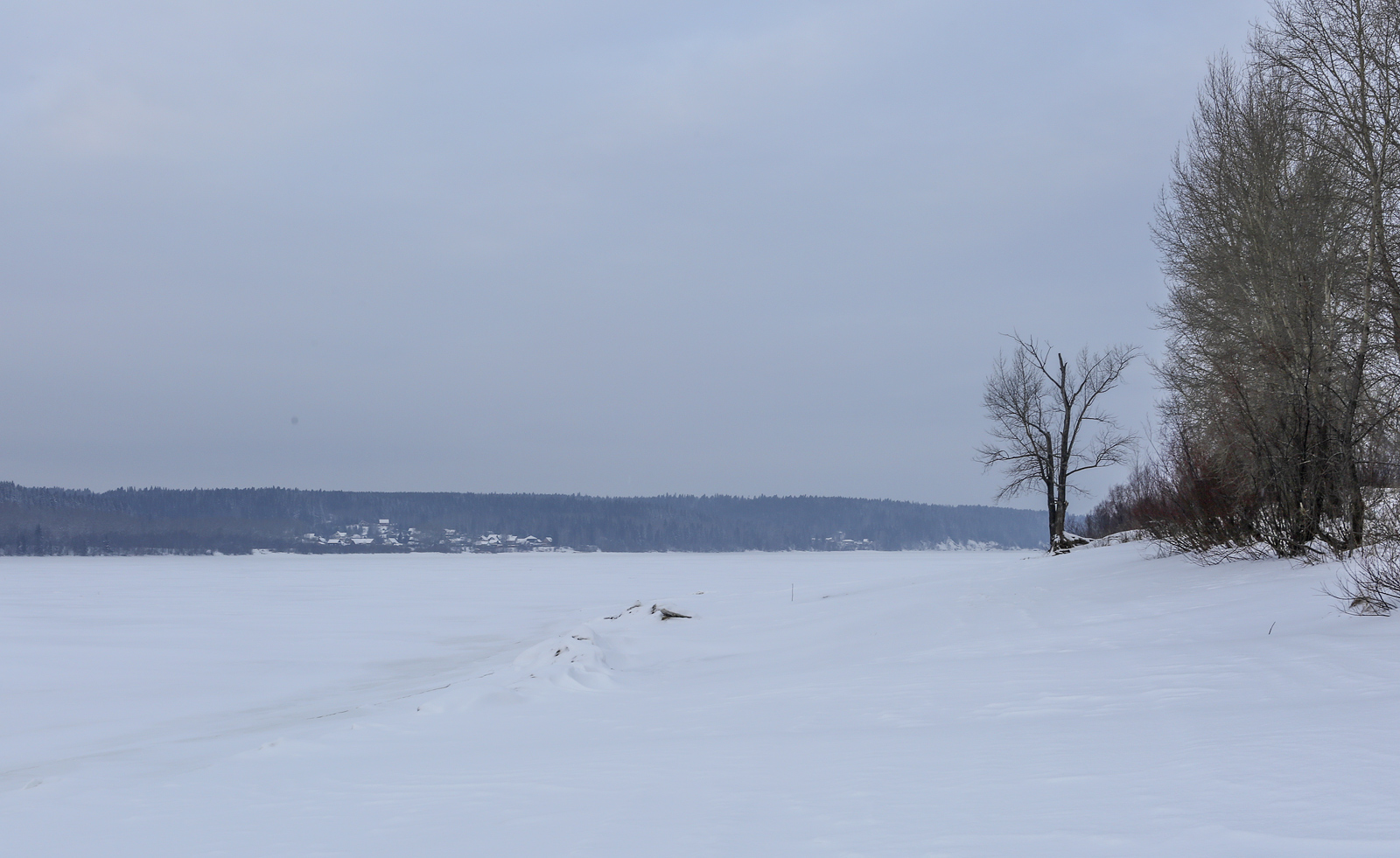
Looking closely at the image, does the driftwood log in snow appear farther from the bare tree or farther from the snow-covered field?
the bare tree

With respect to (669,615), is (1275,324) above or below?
above

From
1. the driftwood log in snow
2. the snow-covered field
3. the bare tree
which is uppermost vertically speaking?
the bare tree

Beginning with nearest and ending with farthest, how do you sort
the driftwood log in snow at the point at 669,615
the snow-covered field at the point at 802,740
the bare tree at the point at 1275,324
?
the snow-covered field at the point at 802,740
the bare tree at the point at 1275,324
the driftwood log in snow at the point at 669,615

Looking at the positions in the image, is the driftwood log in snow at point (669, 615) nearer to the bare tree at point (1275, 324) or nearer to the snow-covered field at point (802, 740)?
the snow-covered field at point (802, 740)

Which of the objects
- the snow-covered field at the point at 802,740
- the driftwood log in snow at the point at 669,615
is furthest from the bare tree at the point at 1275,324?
the driftwood log in snow at the point at 669,615

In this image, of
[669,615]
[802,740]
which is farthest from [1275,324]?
[802,740]

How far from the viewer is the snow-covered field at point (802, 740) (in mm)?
3764

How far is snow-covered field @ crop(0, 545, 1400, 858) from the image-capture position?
3764 mm

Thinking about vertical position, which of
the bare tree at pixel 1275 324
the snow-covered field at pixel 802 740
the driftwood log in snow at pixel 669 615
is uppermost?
the bare tree at pixel 1275 324

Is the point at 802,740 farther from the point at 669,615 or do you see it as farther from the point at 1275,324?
the point at 1275,324

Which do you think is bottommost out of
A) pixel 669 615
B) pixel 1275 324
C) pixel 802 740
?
pixel 669 615

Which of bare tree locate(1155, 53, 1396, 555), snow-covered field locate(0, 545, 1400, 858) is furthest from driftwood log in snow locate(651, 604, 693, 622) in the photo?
bare tree locate(1155, 53, 1396, 555)

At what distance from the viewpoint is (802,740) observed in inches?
237

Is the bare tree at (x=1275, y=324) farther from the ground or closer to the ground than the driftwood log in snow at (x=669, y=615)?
farther from the ground
